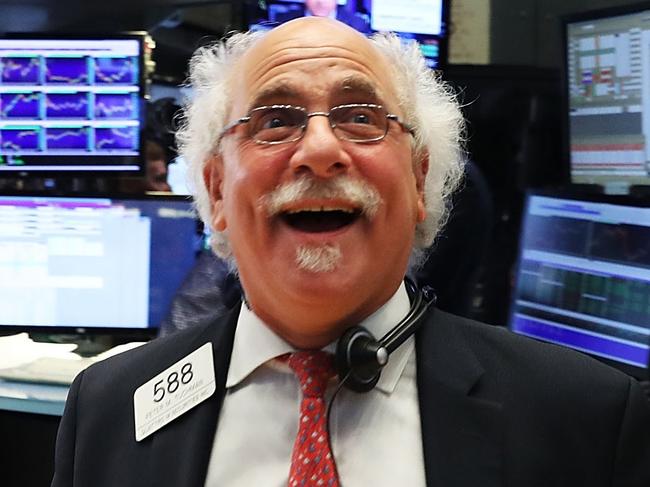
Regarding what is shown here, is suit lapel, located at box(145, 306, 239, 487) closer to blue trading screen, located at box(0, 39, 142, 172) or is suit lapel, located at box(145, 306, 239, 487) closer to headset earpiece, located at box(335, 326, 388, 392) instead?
headset earpiece, located at box(335, 326, 388, 392)

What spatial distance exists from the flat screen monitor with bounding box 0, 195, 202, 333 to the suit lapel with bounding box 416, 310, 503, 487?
1.24m

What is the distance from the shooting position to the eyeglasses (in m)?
1.11

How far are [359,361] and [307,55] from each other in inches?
16.8

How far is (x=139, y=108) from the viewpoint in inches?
91.1

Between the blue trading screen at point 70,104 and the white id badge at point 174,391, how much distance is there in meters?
1.20

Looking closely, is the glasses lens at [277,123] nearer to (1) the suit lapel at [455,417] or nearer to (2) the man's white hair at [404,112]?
(2) the man's white hair at [404,112]

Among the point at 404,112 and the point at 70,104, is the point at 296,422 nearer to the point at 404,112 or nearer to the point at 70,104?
the point at 404,112

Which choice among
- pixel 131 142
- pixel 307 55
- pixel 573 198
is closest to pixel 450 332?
pixel 307 55

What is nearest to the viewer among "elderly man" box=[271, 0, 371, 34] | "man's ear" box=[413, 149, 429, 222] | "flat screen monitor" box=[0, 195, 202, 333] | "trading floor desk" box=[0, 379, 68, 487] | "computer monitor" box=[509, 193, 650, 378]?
"man's ear" box=[413, 149, 429, 222]

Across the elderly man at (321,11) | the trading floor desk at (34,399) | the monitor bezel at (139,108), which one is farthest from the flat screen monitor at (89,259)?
the elderly man at (321,11)

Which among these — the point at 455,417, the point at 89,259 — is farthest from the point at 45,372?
the point at 455,417

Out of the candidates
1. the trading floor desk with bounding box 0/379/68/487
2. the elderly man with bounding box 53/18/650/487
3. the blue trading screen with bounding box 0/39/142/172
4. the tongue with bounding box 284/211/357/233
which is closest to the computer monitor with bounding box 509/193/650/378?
the elderly man with bounding box 53/18/650/487

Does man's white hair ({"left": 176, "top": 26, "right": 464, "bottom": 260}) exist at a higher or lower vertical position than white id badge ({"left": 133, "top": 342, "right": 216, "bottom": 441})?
higher

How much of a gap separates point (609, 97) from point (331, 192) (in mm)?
1311
